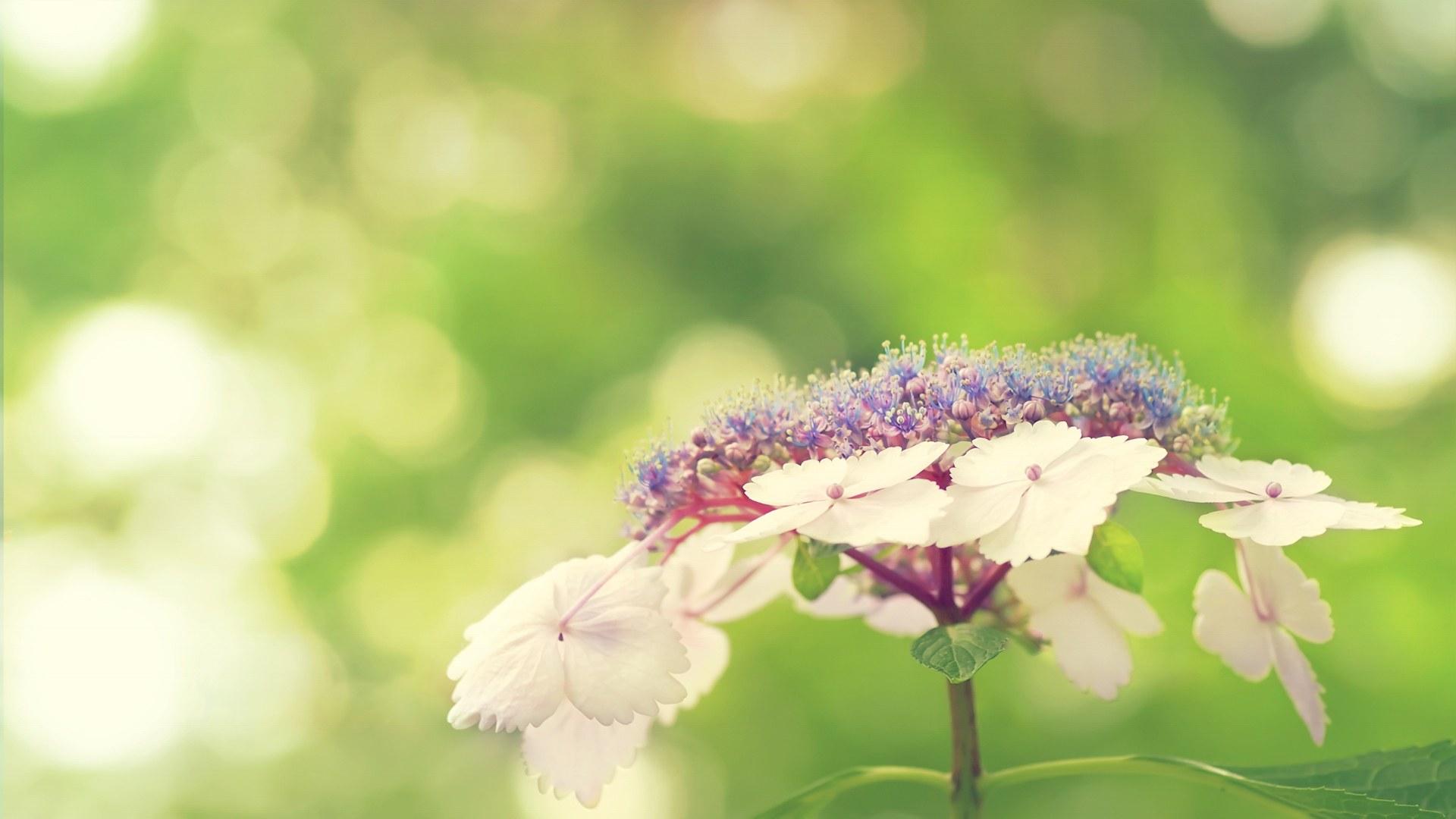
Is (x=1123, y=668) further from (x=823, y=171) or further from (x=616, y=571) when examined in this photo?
(x=823, y=171)

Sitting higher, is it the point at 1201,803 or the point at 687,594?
→ the point at 1201,803

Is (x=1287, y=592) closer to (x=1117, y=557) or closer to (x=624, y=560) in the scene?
(x=1117, y=557)

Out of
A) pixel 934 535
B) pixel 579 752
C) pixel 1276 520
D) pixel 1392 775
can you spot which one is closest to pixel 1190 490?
pixel 1276 520

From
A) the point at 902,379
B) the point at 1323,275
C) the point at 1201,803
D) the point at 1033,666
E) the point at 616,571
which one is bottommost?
the point at 616,571

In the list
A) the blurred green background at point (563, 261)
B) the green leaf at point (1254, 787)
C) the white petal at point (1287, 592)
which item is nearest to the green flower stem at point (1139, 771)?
the green leaf at point (1254, 787)

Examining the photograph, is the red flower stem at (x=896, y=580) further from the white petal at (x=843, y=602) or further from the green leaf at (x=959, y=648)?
the white petal at (x=843, y=602)

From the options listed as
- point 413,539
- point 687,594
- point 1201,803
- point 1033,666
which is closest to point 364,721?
point 413,539

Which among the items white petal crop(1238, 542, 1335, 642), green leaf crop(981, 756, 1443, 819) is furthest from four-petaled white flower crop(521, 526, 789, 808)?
white petal crop(1238, 542, 1335, 642)
